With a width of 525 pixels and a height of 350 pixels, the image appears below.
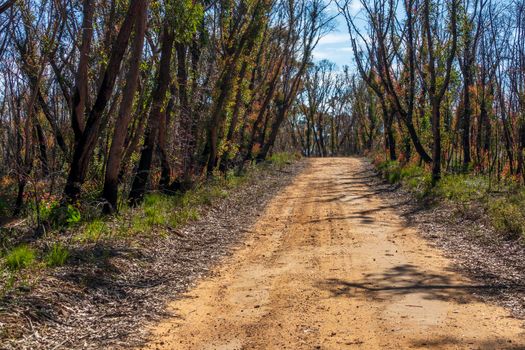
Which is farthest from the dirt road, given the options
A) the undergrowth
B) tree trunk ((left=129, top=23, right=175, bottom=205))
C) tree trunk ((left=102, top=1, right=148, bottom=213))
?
tree trunk ((left=129, top=23, right=175, bottom=205))

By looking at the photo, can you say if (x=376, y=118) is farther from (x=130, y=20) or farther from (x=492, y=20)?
(x=130, y=20)

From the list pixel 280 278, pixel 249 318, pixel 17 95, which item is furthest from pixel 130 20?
pixel 249 318

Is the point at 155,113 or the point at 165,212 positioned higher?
the point at 155,113

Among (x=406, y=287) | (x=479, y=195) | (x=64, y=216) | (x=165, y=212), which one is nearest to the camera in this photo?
(x=406, y=287)

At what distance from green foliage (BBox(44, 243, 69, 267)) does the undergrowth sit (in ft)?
25.3

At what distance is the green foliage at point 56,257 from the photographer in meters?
7.51

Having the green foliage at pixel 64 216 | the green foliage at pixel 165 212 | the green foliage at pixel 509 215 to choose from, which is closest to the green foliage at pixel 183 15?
the green foliage at pixel 165 212

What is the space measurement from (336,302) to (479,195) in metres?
9.09

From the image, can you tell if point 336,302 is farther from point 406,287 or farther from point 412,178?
point 412,178

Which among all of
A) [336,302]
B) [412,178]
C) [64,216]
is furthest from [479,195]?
[64,216]

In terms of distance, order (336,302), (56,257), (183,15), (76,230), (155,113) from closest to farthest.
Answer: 1. (336,302)
2. (56,257)
3. (76,230)
4. (183,15)
5. (155,113)

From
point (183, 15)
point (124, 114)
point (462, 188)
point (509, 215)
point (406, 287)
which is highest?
point (183, 15)

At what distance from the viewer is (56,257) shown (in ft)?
24.9

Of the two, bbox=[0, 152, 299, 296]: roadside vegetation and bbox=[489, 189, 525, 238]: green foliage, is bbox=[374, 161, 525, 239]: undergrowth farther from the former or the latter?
bbox=[0, 152, 299, 296]: roadside vegetation
